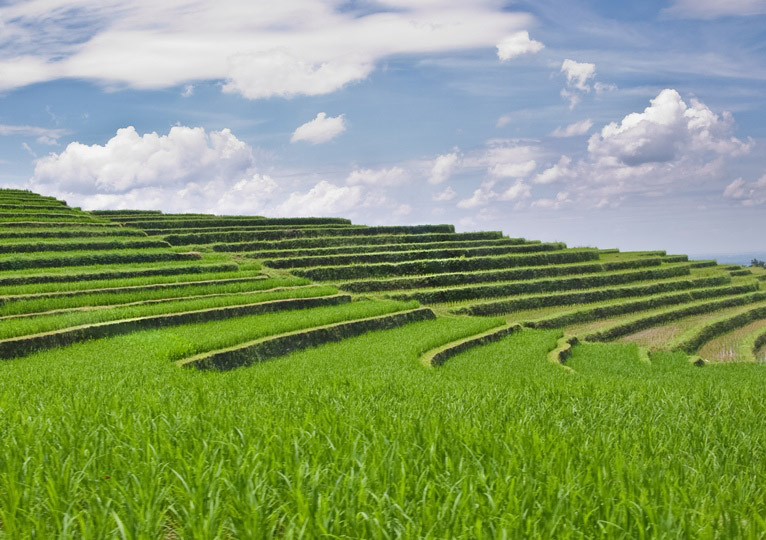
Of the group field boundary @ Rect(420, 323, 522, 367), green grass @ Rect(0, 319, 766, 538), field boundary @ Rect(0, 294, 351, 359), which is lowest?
field boundary @ Rect(420, 323, 522, 367)

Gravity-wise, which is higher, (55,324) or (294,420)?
(294,420)

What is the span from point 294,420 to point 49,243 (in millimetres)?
28690

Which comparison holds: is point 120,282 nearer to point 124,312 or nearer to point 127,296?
point 127,296

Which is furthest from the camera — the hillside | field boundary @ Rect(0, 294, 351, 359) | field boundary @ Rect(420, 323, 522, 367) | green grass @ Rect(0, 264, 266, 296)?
green grass @ Rect(0, 264, 266, 296)

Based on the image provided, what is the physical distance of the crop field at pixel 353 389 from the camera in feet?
7.91

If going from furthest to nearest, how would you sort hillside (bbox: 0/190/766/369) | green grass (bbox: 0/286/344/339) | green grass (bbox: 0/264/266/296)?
green grass (bbox: 0/264/266/296), hillside (bbox: 0/190/766/369), green grass (bbox: 0/286/344/339)

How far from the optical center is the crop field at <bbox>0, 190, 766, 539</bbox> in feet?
7.91

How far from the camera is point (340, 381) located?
7.34 m

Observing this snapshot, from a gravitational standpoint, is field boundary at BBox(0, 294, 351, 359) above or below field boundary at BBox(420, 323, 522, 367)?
above

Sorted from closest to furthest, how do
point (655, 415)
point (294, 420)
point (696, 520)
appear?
point (696, 520) < point (294, 420) < point (655, 415)

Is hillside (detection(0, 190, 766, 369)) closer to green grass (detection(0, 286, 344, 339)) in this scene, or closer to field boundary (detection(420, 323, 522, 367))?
green grass (detection(0, 286, 344, 339))

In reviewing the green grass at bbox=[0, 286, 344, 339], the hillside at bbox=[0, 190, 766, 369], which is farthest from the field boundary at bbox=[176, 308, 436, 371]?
the green grass at bbox=[0, 286, 344, 339]

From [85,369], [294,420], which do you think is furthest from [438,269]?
[294,420]

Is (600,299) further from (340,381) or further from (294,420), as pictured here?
(294,420)
